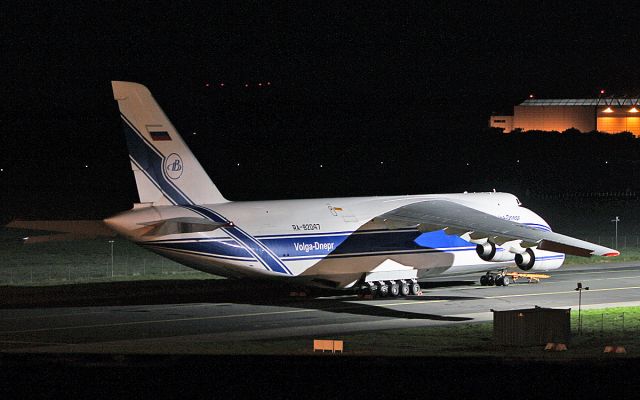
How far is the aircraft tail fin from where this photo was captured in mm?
39844

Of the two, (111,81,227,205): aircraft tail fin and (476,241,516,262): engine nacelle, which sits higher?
(111,81,227,205): aircraft tail fin

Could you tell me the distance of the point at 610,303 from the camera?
42.7 metres

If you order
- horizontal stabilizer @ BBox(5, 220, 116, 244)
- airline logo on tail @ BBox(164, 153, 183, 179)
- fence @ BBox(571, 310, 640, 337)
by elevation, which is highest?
airline logo on tail @ BBox(164, 153, 183, 179)

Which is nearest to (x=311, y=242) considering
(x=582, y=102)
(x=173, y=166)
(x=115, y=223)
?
(x=173, y=166)

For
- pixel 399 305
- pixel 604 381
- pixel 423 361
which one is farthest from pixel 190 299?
pixel 604 381

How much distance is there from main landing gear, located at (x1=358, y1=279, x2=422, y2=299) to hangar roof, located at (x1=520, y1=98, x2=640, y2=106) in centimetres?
10833

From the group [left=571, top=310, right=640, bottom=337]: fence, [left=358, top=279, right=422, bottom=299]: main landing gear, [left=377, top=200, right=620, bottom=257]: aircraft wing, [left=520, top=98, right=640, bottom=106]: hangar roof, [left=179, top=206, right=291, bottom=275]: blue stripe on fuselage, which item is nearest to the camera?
[left=571, top=310, right=640, bottom=337]: fence

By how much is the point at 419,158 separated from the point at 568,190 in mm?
31341

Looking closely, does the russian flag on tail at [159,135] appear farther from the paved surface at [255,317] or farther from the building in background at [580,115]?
the building in background at [580,115]

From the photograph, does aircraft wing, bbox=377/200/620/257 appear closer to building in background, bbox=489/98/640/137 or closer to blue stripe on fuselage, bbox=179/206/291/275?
blue stripe on fuselage, bbox=179/206/291/275

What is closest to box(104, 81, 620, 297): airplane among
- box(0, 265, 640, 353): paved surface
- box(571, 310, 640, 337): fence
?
box(0, 265, 640, 353): paved surface

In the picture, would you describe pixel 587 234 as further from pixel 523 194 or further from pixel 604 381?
pixel 604 381

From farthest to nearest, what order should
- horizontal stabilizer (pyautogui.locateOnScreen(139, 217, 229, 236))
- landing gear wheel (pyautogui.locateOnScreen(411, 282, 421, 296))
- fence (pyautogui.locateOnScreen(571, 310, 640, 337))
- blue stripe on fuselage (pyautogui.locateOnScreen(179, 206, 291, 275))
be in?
landing gear wheel (pyautogui.locateOnScreen(411, 282, 421, 296)) < blue stripe on fuselage (pyautogui.locateOnScreen(179, 206, 291, 275)) < horizontal stabilizer (pyautogui.locateOnScreen(139, 217, 229, 236)) < fence (pyautogui.locateOnScreen(571, 310, 640, 337))

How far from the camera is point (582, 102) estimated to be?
150500 millimetres
